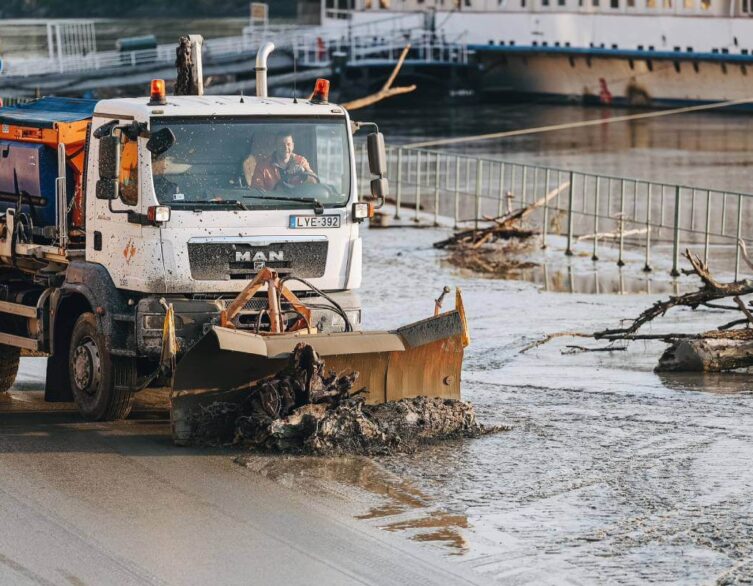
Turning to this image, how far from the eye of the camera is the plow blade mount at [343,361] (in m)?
11.2

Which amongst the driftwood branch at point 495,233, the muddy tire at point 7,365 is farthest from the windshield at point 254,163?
the driftwood branch at point 495,233

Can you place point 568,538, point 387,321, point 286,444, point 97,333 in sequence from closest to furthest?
point 568,538, point 286,444, point 97,333, point 387,321

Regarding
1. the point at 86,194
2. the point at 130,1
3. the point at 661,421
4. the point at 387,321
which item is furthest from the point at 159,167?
the point at 130,1

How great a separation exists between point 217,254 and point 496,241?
1331 centimetres

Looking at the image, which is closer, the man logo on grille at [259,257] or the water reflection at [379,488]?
the water reflection at [379,488]

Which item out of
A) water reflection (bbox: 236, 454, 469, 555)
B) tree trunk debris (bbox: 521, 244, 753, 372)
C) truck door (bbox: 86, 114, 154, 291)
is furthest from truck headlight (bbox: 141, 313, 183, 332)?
tree trunk debris (bbox: 521, 244, 753, 372)

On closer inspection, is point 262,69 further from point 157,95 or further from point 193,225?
point 193,225

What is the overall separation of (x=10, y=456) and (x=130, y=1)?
156510mm

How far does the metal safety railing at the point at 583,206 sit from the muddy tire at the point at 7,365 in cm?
974

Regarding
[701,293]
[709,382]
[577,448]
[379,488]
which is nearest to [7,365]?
[379,488]

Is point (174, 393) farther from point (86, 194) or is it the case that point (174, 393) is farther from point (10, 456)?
point (86, 194)

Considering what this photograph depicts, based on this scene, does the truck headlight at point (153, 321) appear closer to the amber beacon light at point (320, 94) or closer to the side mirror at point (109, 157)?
the side mirror at point (109, 157)

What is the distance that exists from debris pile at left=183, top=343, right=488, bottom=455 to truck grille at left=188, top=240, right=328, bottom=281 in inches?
38.7

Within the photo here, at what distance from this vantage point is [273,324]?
38.1 ft
